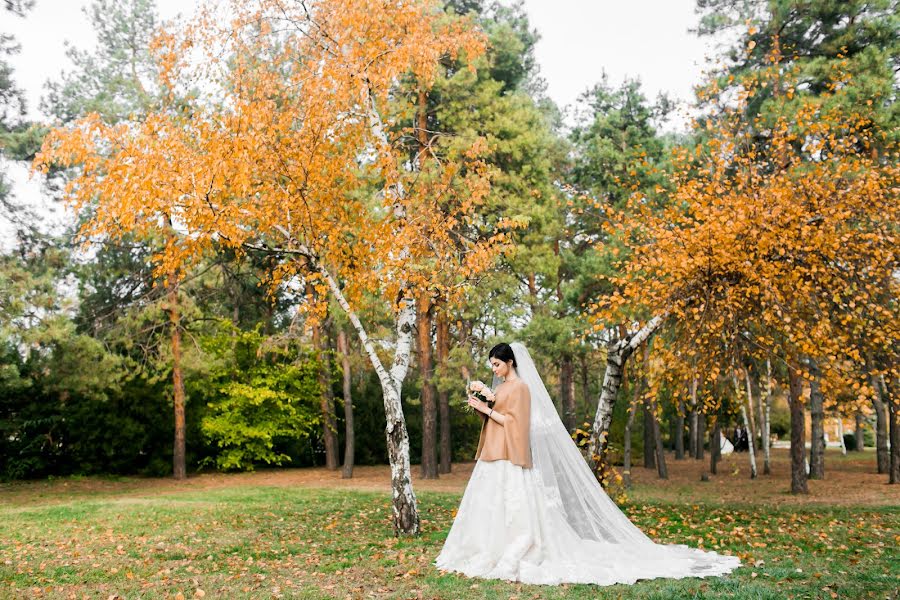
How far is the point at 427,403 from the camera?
1973 cm

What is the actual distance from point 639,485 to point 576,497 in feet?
42.8

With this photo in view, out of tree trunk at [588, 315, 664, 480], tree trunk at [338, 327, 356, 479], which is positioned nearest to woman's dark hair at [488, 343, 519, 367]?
tree trunk at [588, 315, 664, 480]

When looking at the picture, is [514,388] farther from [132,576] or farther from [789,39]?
[789,39]

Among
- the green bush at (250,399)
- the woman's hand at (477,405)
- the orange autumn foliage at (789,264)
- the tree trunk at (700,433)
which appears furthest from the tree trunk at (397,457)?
the tree trunk at (700,433)

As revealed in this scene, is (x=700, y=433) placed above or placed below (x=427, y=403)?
below

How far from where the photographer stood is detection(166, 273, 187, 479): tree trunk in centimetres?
2000

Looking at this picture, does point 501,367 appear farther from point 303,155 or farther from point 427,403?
point 427,403

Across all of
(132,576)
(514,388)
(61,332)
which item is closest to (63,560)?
(132,576)

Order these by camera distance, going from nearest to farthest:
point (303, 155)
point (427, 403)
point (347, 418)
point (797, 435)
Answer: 1. point (303, 155)
2. point (797, 435)
3. point (427, 403)
4. point (347, 418)

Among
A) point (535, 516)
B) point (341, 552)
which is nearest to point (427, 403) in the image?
point (341, 552)

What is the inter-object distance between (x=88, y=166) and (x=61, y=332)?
31.0 ft

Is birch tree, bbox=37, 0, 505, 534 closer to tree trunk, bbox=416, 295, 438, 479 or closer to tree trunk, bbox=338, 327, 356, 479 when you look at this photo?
tree trunk, bbox=416, 295, 438, 479

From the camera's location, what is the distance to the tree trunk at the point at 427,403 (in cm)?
1959

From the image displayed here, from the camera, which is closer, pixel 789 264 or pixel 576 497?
pixel 576 497
